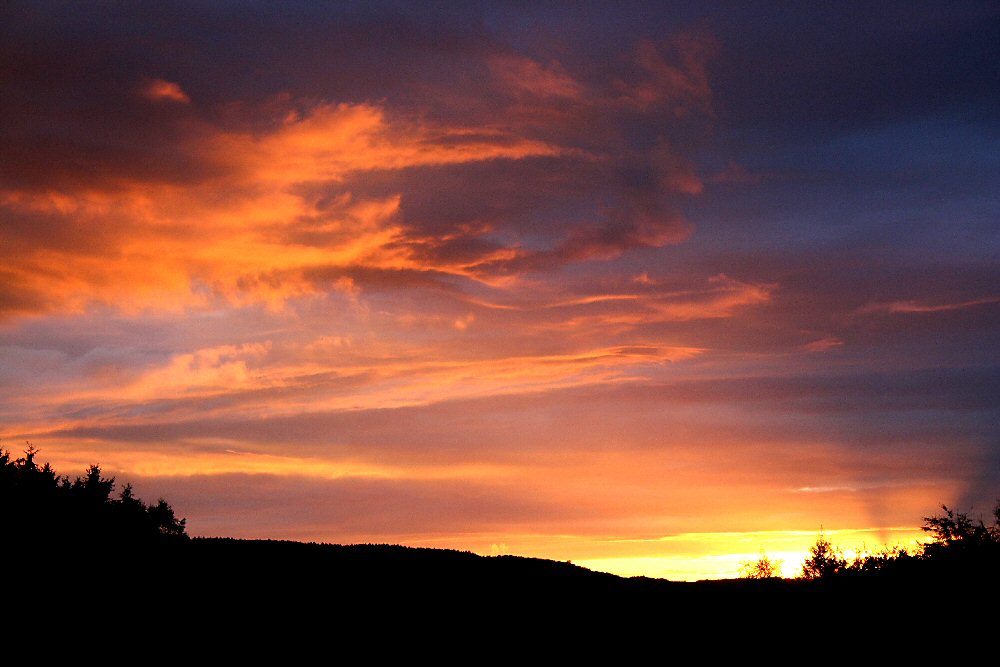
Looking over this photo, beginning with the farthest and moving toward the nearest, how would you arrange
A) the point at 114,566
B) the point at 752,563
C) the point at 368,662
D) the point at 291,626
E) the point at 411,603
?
the point at 752,563 → the point at 114,566 → the point at 411,603 → the point at 291,626 → the point at 368,662

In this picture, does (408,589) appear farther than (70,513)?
No

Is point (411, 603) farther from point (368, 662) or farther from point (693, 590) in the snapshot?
point (693, 590)

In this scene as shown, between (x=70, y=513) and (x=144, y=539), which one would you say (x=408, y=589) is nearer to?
(x=144, y=539)

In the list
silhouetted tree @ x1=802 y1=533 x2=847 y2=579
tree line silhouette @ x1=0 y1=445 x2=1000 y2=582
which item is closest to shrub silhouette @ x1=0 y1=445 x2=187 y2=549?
tree line silhouette @ x1=0 y1=445 x2=1000 y2=582

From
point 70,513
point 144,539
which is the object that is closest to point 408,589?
point 144,539

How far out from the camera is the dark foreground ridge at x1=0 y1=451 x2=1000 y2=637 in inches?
1362

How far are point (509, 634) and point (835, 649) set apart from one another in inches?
443

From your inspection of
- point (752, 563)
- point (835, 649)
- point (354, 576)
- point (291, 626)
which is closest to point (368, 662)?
point (291, 626)

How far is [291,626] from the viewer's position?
33.2 meters

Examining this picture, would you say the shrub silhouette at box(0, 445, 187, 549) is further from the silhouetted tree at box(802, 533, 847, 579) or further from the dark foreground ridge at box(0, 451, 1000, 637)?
the silhouetted tree at box(802, 533, 847, 579)

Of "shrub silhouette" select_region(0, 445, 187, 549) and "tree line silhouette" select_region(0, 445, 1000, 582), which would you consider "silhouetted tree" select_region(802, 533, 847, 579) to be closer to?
"tree line silhouette" select_region(0, 445, 1000, 582)

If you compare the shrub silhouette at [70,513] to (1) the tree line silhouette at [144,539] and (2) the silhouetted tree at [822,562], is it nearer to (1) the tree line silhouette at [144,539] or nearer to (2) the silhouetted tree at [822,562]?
(1) the tree line silhouette at [144,539]

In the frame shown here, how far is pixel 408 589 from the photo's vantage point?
3809 centimetres

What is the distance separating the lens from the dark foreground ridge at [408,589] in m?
34.6
